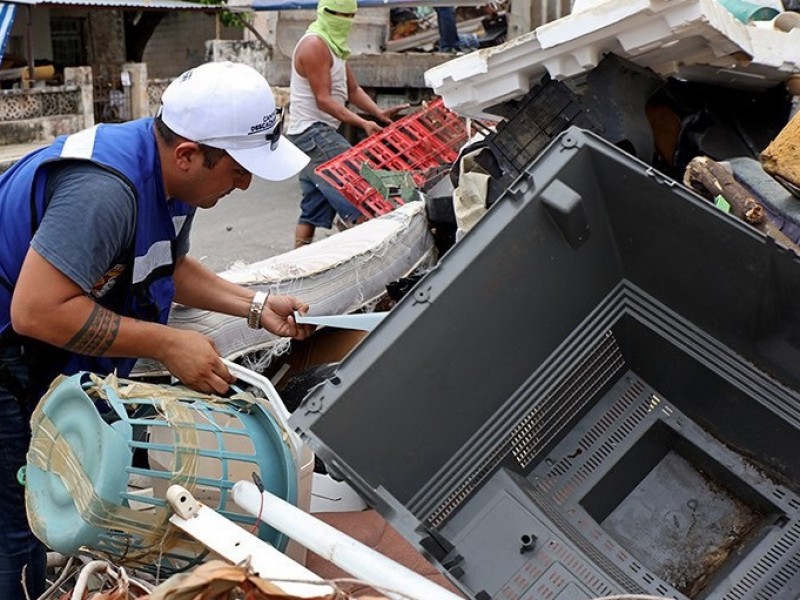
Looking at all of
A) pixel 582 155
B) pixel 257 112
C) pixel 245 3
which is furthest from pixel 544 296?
pixel 245 3

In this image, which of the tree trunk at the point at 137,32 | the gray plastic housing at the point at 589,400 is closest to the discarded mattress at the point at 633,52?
the gray plastic housing at the point at 589,400

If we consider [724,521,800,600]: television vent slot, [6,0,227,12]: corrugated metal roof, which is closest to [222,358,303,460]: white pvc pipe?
[724,521,800,600]: television vent slot

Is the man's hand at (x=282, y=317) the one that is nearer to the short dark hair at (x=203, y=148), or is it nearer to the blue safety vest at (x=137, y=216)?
the blue safety vest at (x=137, y=216)

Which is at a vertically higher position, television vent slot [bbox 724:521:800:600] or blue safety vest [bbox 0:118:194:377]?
blue safety vest [bbox 0:118:194:377]

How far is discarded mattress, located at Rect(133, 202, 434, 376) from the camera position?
125 inches

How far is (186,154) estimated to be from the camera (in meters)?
2.37

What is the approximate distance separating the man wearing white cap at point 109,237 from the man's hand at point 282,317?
342mm

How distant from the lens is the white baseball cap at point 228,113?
234cm

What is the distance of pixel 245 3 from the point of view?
45.0 ft

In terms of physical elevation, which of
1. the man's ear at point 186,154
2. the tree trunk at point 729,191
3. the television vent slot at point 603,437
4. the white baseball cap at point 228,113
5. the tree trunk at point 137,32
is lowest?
the tree trunk at point 137,32

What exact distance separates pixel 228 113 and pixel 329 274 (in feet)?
4.27

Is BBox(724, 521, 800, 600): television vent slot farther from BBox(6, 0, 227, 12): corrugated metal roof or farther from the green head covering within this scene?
BBox(6, 0, 227, 12): corrugated metal roof

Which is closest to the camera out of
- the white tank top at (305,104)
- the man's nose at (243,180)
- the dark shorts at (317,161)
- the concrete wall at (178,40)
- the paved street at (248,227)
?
the man's nose at (243,180)

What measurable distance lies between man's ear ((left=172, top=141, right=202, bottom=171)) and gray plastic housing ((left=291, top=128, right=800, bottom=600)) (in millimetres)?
650
